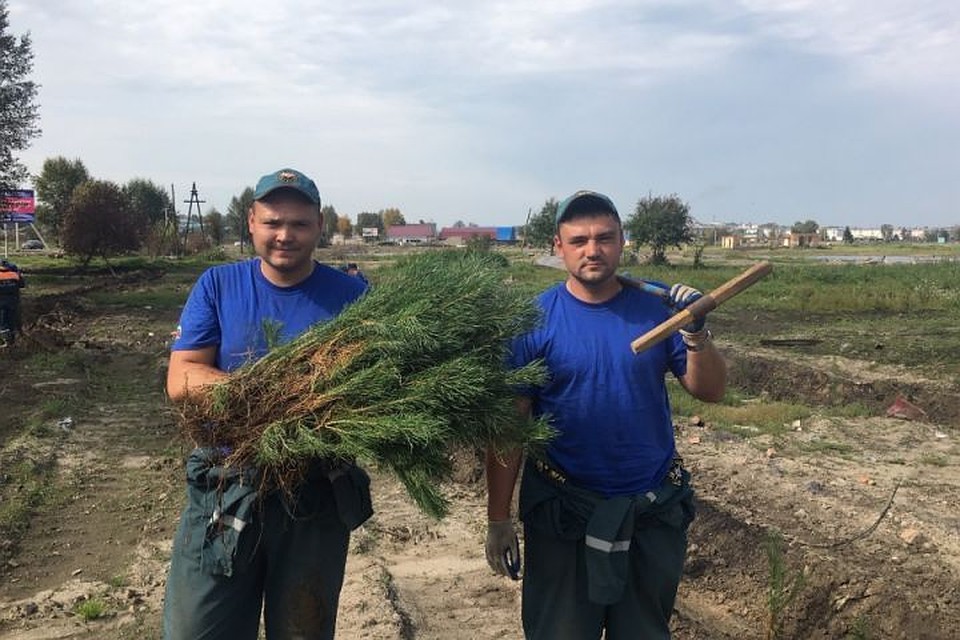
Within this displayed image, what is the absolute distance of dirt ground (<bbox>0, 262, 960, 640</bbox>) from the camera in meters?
4.17

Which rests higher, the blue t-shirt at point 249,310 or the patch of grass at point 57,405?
the blue t-shirt at point 249,310

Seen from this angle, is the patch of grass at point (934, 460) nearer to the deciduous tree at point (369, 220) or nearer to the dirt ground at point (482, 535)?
the dirt ground at point (482, 535)

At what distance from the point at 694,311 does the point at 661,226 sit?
43.5 metres

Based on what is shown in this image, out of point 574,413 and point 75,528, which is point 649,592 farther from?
point 75,528

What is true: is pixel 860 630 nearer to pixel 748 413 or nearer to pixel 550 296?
pixel 550 296

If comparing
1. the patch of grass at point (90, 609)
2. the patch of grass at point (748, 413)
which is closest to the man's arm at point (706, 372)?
the patch of grass at point (90, 609)

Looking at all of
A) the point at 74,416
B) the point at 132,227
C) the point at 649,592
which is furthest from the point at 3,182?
the point at 649,592

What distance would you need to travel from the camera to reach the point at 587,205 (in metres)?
2.68

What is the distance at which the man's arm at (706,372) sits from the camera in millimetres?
2582

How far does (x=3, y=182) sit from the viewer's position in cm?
2317

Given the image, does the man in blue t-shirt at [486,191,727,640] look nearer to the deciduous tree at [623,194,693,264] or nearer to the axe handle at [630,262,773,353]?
the axe handle at [630,262,773,353]

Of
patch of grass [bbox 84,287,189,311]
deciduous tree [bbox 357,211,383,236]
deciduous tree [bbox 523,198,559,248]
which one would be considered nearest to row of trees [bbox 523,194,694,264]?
deciduous tree [bbox 523,198,559,248]

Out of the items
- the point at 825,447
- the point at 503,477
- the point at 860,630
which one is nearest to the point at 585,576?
the point at 503,477

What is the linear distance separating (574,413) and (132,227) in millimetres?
34280
